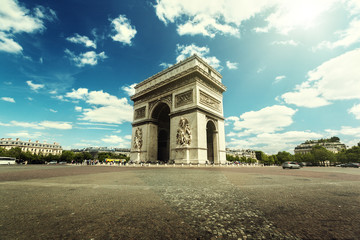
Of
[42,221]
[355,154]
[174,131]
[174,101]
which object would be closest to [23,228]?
[42,221]

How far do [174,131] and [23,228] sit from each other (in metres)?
20.6

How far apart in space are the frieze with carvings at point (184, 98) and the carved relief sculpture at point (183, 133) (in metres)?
2.38

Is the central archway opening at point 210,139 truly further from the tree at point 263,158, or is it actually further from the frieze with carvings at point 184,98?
the tree at point 263,158

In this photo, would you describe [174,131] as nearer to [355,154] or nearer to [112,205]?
[112,205]

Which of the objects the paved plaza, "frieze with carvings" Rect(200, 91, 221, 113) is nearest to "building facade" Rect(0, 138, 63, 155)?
"frieze with carvings" Rect(200, 91, 221, 113)

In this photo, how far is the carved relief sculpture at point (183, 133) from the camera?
67.1ft

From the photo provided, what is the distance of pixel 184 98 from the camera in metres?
22.5

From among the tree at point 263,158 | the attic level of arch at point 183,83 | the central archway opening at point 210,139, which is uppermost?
the attic level of arch at point 183,83

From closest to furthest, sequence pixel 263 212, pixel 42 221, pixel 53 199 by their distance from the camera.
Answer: pixel 42 221 < pixel 263 212 < pixel 53 199

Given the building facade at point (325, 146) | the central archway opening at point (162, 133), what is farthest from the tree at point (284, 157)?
the central archway opening at point (162, 133)

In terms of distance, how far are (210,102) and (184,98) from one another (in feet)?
13.1

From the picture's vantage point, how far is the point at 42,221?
6.43 ft

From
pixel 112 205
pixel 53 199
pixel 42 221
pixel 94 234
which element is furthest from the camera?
pixel 53 199

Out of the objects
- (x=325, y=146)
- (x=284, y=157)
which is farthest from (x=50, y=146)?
(x=325, y=146)
